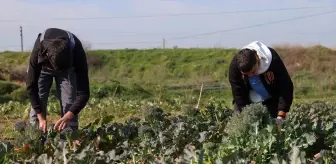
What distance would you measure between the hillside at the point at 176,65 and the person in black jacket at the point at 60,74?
58.9ft

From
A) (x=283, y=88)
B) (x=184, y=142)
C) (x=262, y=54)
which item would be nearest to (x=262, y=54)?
(x=262, y=54)

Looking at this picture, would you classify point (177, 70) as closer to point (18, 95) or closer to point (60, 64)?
point (18, 95)

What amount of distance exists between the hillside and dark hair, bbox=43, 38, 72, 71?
1878 cm

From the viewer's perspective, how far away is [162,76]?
32250 millimetres

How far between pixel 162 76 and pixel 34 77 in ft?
88.5

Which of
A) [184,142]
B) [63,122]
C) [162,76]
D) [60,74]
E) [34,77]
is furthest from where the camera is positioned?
[162,76]

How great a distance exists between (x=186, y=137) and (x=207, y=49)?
36.5 meters

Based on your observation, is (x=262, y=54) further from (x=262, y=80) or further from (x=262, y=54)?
(x=262, y=80)

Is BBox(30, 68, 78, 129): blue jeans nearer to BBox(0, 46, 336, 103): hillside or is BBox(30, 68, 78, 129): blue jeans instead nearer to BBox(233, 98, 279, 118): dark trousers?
BBox(233, 98, 279, 118): dark trousers

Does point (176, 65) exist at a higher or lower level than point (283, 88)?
lower

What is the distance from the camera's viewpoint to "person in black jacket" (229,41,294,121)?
201 inches

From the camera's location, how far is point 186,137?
4.77m

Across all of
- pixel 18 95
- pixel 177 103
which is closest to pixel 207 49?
pixel 18 95

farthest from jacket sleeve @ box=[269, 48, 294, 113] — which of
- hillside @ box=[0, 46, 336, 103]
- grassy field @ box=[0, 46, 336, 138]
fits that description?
hillside @ box=[0, 46, 336, 103]
